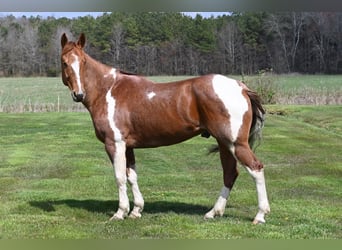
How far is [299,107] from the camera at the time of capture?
16.8m

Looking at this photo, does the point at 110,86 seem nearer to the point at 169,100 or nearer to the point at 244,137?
the point at 169,100

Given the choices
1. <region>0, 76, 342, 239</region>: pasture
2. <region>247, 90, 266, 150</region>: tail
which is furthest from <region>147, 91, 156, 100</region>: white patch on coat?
<region>0, 76, 342, 239</region>: pasture

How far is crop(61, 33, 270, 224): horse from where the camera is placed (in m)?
4.51

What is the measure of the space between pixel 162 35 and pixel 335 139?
7.21 m

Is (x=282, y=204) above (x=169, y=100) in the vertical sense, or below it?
below

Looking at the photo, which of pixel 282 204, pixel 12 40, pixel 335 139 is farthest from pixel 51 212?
pixel 335 139

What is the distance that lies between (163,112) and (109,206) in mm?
1619

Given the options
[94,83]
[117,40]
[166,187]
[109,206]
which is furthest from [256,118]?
[166,187]

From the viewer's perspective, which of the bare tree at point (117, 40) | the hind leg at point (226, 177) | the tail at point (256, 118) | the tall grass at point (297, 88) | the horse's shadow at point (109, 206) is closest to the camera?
the tail at point (256, 118)

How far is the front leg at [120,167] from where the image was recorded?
490 centimetres

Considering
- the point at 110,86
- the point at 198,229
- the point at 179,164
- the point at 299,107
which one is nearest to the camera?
the point at 198,229

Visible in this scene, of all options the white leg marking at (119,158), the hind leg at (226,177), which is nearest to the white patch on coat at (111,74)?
the white leg marking at (119,158)

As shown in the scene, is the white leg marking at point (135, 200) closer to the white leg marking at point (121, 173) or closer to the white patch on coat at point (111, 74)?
the white leg marking at point (121, 173)

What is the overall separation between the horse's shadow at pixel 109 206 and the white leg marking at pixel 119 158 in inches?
12.5
